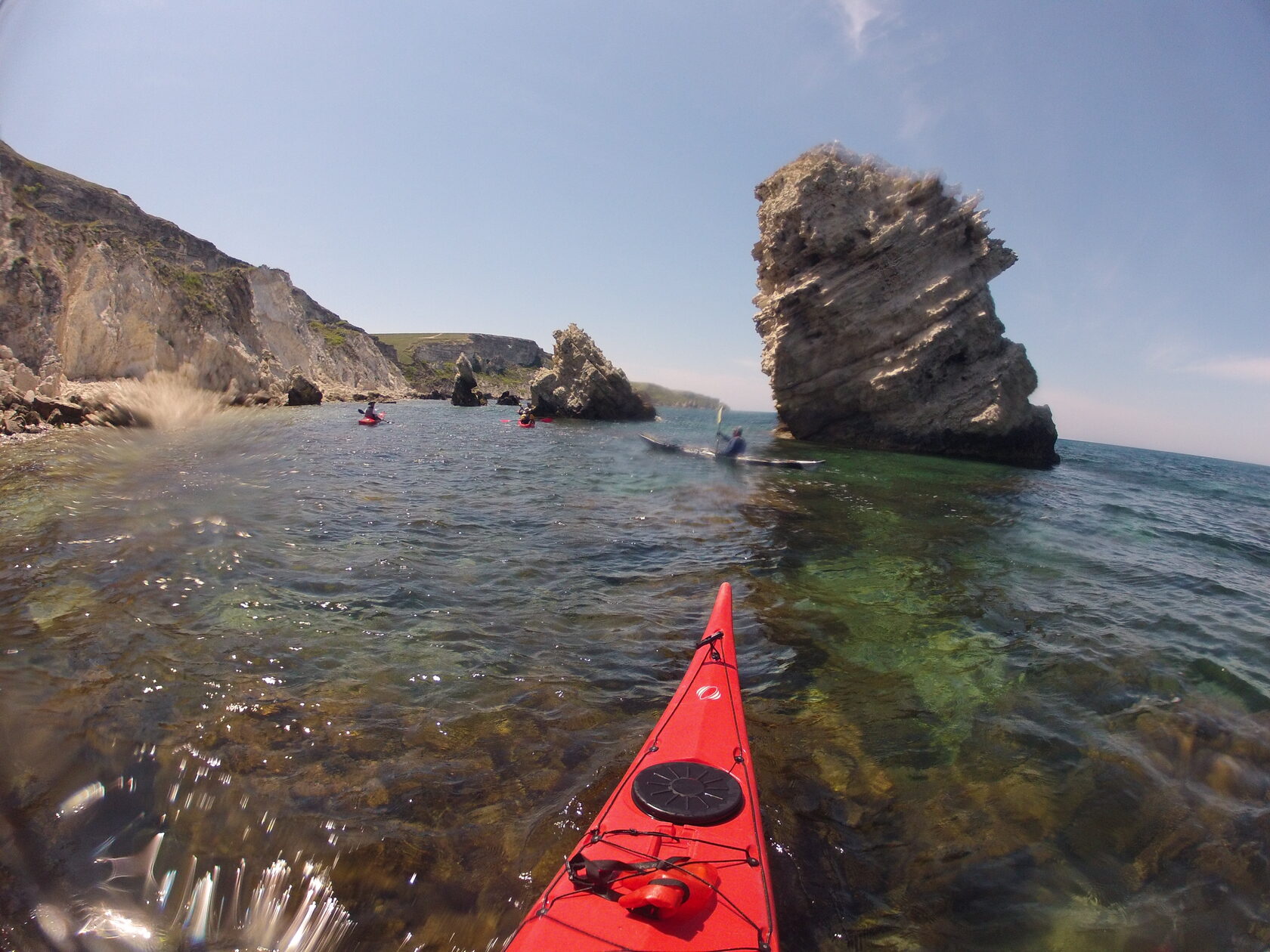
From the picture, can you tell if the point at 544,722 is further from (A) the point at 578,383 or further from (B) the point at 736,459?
(A) the point at 578,383

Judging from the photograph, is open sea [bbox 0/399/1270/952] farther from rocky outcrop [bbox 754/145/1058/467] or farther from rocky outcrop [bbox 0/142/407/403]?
rocky outcrop [bbox 754/145/1058/467]

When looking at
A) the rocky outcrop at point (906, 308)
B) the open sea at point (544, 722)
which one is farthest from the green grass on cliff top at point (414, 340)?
the open sea at point (544, 722)

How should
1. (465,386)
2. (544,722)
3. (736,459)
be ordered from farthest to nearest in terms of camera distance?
(465,386), (736,459), (544,722)

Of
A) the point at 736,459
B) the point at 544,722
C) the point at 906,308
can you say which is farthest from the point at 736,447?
the point at 544,722

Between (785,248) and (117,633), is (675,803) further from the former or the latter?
(785,248)

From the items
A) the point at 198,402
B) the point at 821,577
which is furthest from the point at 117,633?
the point at 198,402

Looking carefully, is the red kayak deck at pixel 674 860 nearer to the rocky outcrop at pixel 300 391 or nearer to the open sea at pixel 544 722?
the open sea at pixel 544 722

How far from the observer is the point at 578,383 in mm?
55656

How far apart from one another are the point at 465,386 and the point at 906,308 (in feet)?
167

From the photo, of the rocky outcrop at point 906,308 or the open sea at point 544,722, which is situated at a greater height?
the rocky outcrop at point 906,308

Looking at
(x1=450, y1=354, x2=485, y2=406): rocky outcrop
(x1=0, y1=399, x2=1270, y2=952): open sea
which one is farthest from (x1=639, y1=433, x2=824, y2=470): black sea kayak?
(x1=450, y1=354, x2=485, y2=406): rocky outcrop

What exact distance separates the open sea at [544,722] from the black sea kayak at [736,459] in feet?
36.8

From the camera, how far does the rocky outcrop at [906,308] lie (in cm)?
3008

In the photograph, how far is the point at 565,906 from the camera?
10.3ft
